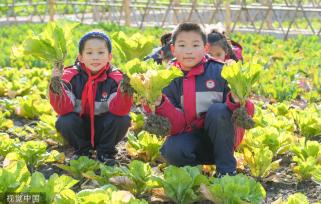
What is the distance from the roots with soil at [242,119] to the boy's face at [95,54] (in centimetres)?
106

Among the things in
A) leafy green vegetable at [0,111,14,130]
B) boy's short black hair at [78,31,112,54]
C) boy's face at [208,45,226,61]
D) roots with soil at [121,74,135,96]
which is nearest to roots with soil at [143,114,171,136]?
roots with soil at [121,74,135,96]

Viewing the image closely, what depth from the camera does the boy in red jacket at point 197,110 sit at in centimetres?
346

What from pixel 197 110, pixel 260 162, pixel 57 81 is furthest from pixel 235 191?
pixel 57 81

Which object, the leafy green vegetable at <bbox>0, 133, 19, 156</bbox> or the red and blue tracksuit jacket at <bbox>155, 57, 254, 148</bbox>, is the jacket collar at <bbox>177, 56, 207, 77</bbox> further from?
the leafy green vegetable at <bbox>0, 133, 19, 156</bbox>

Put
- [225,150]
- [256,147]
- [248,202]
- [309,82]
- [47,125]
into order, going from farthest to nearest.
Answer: [309,82] < [47,125] < [256,147] < [225,150] < [248,202]

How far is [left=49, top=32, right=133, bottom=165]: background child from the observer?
12.8 ft

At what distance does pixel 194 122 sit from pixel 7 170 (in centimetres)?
120

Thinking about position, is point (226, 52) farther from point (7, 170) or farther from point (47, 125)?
point (7, 170)

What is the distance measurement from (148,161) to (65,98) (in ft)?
2.22

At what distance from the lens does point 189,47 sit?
358 cm

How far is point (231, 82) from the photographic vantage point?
3.20 meters

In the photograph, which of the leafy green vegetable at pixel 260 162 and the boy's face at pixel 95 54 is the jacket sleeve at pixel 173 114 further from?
the boy's face at pixel 95 54

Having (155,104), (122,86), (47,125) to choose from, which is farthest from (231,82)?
(47,125)

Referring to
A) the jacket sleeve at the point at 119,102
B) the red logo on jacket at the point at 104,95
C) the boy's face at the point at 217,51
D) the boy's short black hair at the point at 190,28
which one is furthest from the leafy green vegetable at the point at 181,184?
the boy's face at the point at 217,51
